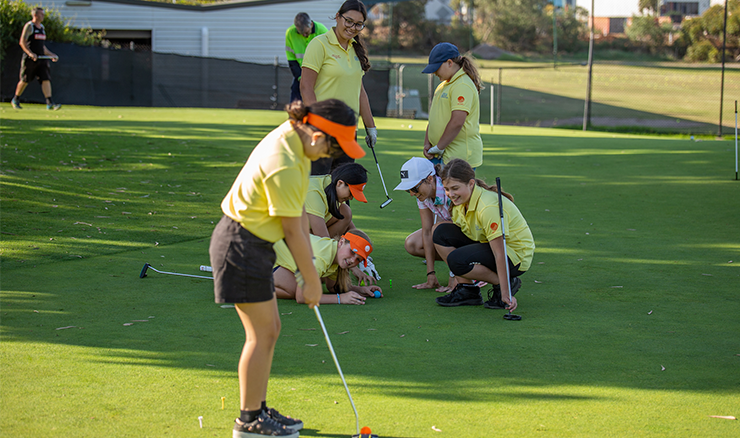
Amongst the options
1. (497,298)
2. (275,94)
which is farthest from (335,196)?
(275,94)

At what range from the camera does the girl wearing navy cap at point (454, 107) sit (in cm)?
546

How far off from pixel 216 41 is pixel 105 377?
26.4 m

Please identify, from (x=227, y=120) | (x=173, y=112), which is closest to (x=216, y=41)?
(x=173, y=112)

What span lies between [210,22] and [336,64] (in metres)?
24.3

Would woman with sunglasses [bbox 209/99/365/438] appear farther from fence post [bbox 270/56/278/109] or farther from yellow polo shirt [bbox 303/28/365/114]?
fence post [bbox 270/56/278/109]

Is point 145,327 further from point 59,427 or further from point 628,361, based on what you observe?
point 628,361

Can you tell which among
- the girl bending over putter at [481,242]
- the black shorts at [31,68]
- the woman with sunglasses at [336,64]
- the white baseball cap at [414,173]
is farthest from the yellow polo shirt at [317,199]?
the black shorts at [31,68]

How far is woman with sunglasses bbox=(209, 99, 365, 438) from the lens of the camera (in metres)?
2.56

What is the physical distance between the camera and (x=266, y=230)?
2.67 m

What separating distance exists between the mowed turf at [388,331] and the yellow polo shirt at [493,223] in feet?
1.33

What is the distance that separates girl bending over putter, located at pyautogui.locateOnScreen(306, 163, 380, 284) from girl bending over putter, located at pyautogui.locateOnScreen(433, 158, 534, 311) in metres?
0.70

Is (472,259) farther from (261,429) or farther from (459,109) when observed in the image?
(261,429)

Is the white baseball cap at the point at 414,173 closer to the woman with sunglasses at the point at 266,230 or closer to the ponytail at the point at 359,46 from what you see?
the ponytail at the point at 359,46

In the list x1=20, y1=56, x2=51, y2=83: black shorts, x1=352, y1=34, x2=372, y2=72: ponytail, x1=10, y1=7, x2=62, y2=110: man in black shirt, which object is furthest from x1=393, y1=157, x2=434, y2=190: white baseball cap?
x1=20, y1=56, x2=51, y2=83: black shorts
